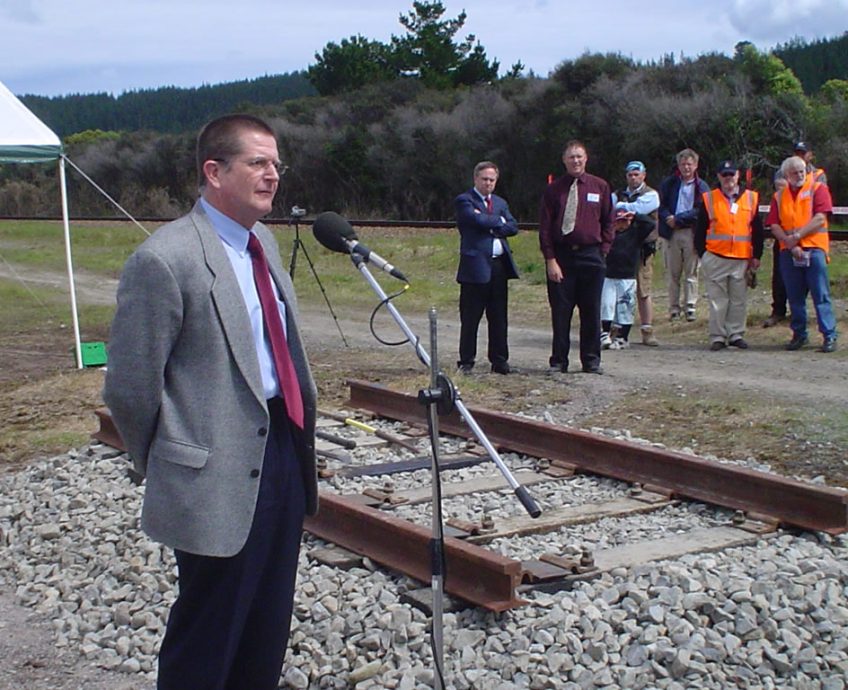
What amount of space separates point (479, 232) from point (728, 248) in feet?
10.1

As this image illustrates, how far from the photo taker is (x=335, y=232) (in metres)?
4.82

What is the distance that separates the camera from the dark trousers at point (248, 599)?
3686mm

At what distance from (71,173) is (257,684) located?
187 ft

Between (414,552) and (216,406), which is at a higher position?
(216,406)

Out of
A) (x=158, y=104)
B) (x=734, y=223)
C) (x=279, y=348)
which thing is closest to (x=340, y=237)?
(x=279, y=348)

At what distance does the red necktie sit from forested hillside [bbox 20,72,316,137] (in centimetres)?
11720

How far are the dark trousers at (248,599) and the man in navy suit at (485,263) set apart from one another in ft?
25.8

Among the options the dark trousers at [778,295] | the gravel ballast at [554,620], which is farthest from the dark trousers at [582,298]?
the gravel ballast at [554,620]

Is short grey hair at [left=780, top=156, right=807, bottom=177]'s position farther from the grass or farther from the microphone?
the microphone

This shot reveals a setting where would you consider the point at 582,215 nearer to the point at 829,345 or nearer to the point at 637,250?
the point at 637,250

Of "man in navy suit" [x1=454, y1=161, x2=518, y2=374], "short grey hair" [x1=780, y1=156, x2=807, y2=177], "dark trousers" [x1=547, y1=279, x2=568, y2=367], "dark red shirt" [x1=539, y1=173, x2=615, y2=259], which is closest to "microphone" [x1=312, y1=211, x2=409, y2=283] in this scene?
"man in navy suit" [x1=454, y1=161, x2=518, y2=374]

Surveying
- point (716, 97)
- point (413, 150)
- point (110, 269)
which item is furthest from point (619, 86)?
point (110, 269)

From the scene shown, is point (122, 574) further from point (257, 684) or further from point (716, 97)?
point (716, 97)

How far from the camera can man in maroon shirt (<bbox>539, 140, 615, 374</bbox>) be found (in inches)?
454
